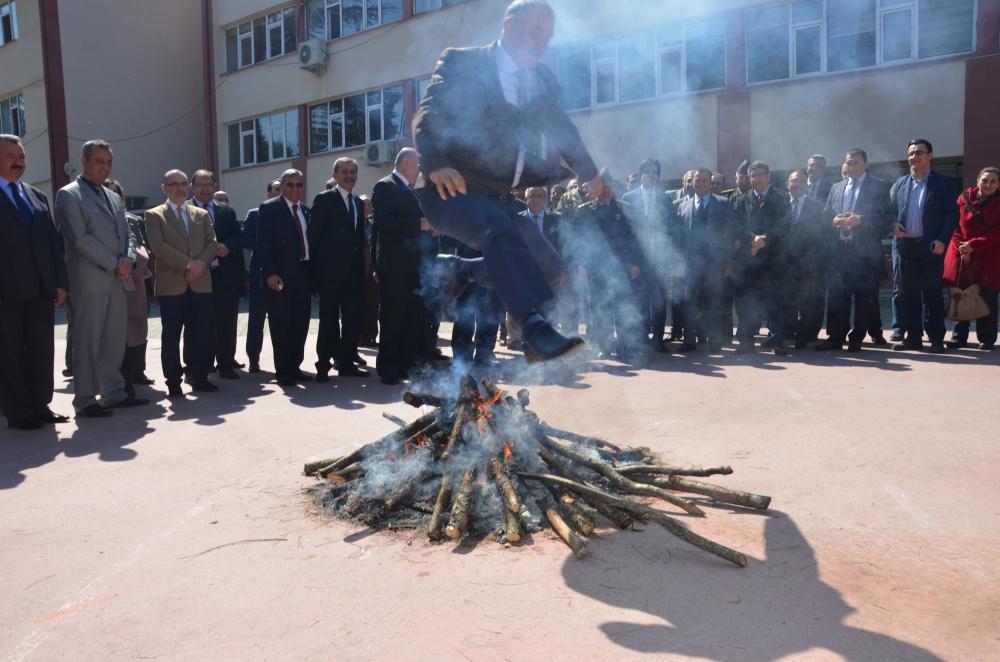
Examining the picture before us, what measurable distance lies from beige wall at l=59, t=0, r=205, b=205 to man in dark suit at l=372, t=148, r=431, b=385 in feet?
62.6

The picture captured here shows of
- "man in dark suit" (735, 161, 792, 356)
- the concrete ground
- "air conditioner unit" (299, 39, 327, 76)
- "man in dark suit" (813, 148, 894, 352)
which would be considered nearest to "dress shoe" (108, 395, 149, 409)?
the concrete ground

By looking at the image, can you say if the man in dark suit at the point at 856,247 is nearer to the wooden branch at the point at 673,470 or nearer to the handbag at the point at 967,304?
the handbag at the point at 967,304

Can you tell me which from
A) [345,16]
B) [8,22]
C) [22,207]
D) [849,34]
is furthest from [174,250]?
[8,22]

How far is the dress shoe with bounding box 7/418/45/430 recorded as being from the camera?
5602 millimetres

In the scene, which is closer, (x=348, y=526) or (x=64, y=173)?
(x=348, y=526)

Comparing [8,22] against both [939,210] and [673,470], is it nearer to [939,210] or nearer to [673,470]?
[939,210]

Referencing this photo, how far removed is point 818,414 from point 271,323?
4.88 metres

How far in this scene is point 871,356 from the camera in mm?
7828

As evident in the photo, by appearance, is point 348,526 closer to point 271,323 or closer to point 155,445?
point 155,445

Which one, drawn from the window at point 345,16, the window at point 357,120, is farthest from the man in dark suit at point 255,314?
the window at point 357,120

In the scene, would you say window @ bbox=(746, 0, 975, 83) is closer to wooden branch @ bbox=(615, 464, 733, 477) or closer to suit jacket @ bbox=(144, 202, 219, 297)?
suit jacket @ bbox=(144, 202, 219, 297)

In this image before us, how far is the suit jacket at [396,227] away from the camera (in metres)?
6.90

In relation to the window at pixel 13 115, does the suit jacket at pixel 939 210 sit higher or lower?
lower

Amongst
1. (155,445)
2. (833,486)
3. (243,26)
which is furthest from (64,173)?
(833,486)
